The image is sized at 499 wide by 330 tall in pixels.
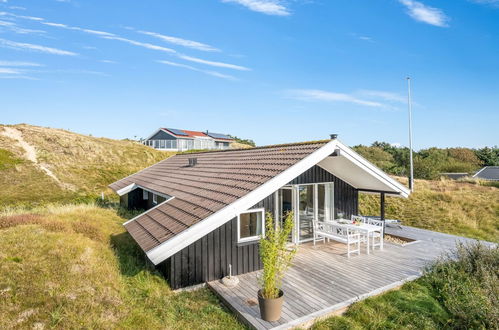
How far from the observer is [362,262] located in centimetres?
777

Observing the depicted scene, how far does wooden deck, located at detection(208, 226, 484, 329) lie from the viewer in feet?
16.7

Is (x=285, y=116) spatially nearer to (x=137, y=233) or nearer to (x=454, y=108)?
(x=454, y=108)

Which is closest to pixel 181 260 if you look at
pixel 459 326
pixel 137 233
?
pixel 137 233

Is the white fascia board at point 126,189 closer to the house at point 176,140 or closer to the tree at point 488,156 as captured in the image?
the house at point 176,140

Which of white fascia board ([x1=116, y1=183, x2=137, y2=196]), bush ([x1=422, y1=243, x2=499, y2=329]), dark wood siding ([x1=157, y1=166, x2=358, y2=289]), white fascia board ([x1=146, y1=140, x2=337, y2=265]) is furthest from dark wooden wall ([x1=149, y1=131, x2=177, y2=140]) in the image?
bush ([x1=422, y1=243, x2=499, y2=329])

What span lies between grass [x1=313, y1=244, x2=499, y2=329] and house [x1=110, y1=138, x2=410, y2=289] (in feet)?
9.42

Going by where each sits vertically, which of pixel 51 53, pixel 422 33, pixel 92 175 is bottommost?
pixel 92 175

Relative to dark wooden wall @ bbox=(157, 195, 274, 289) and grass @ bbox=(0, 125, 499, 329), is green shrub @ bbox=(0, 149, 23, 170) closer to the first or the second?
grass @ bbox=(0, 125, 499, 329)

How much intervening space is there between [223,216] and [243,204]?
0.58 meters

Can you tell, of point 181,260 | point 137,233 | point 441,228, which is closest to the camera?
point 181,260

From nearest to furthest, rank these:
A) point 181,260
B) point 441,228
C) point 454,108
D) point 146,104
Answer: point 181,260 < point 441,228 < point 454,108 < point 146,104

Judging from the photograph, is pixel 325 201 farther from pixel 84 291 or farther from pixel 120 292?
pixel 84 291

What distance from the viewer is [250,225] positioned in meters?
7.29

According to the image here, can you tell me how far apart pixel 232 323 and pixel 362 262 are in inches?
184
